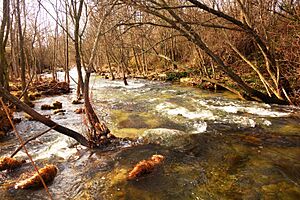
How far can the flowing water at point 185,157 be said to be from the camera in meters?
4.15

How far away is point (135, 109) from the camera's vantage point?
10.6 m

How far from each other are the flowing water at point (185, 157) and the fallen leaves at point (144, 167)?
0.12 meters

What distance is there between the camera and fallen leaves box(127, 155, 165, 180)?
4.68 m

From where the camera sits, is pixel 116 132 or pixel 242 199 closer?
pixel 242 199

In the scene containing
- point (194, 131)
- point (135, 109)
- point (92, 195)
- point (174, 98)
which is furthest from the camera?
point (174, 98)

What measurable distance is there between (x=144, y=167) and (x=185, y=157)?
1054 mm

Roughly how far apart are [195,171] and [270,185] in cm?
126

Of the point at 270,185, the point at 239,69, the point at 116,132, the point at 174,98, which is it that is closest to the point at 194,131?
the point at 116,132

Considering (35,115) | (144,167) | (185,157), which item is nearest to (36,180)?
(35,115)

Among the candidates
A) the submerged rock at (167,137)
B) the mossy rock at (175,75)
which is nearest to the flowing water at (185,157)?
the submerged rock at (167,137)

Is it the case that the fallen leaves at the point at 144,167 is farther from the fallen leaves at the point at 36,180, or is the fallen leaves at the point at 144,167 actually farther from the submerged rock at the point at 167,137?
the fallen leaves at the point at 36,180

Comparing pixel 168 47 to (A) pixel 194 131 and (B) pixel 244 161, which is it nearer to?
(A) pixel 194 131

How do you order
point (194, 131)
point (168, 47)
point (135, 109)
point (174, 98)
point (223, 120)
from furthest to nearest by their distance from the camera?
point (168, 47)
point (174, 98)
point (135, 109)
point (223, 120)
point (194, 131)

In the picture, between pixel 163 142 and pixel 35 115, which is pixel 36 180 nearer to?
pixel 35 115
